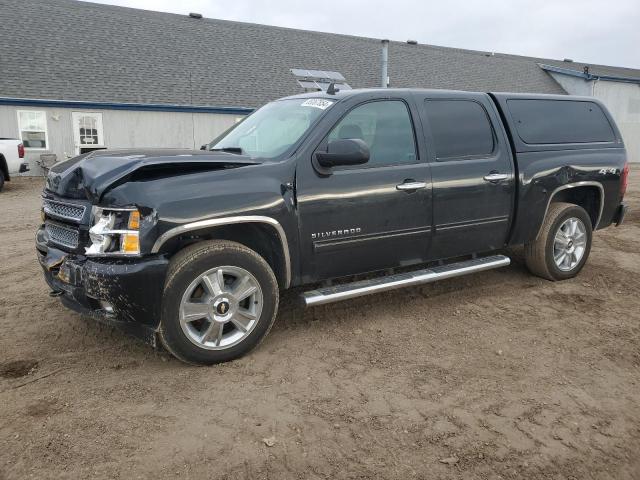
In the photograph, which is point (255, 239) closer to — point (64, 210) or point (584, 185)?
point (64, 210)

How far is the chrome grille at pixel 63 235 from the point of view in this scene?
3.62 metres

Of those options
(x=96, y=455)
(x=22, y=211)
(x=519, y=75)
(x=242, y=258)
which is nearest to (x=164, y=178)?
(x=242, y=258)

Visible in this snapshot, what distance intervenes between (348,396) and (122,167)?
204 cm

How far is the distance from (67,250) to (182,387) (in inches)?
50.7

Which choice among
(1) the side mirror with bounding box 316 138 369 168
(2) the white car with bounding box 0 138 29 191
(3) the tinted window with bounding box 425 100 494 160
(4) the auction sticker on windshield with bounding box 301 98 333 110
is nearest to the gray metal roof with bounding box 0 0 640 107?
(2) the white car with bounding box 0 138 29 191

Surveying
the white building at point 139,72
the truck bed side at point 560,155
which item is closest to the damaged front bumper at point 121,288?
the truck bed side at point 560,155

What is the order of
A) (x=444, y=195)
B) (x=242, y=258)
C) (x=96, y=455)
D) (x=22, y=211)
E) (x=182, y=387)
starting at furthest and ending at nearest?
(x=22, y=211) < (x=444, y=195) < (x=242, y=258) < (x=182, y=387) < (x=96, y=455)

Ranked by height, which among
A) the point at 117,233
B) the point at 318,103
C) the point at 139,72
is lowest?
the point at 117,233

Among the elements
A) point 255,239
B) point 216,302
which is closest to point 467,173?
point 255,239

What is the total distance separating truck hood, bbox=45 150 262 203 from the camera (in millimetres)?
3381

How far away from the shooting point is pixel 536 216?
523 centimetres

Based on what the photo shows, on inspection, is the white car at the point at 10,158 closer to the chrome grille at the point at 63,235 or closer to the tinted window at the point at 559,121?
the chrome grille at the point at 63,235

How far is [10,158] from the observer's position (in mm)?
14234

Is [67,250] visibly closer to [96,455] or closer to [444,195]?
[96,455]
